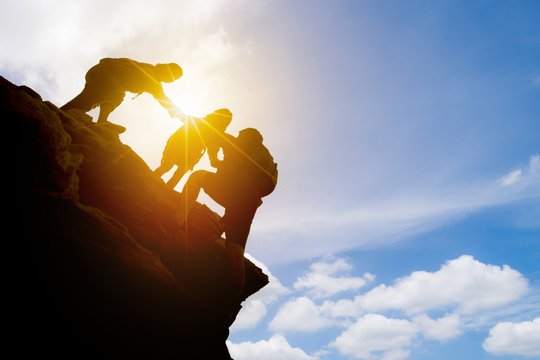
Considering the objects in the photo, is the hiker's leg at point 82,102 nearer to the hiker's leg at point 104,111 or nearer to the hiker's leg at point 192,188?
the hiker's leg at point 104,111

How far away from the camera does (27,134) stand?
16.8ft

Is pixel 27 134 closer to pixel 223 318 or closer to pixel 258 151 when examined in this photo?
pixel 258 151

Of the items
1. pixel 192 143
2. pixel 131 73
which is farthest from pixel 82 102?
pixel 192 143

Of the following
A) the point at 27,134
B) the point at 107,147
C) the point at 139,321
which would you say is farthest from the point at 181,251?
the point at 27,134

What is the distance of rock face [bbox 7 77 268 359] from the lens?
200 inches

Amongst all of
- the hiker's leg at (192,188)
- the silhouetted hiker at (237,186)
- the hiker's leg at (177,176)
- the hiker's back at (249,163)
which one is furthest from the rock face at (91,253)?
the hiker's back at (249,163)

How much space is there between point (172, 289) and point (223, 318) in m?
1.82

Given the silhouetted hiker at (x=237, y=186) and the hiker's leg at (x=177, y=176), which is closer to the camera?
the silhouetted hiker at (x=237, y=186)

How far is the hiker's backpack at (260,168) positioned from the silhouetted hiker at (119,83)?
2.72 meters

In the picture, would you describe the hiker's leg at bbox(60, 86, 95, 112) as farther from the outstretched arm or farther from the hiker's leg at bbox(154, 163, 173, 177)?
the hiker's leg at bbox(154, 163, 173, 177)

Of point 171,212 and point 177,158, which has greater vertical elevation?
point 177,158

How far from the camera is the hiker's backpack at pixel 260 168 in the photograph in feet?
25.2

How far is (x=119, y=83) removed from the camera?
9383mm

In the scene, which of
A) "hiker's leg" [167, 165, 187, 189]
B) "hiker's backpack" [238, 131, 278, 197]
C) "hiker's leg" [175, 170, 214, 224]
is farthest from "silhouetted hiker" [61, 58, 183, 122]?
"hiker's backpack" [238, 131, 278, 197]
